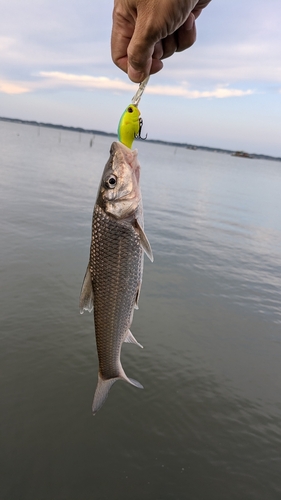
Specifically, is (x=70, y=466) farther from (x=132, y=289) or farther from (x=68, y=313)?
(x=68, y=313)

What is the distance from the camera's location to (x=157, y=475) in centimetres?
470

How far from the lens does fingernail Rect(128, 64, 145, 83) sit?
2.57 m

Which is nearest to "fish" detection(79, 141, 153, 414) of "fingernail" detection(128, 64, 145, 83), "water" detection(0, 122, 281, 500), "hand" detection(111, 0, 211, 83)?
"fingernail" detection(128, 64, 145, 83)

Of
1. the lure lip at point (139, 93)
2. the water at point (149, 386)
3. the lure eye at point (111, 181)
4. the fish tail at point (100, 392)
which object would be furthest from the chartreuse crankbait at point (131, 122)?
the water at point (149, 386)

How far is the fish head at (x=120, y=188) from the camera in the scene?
285cm

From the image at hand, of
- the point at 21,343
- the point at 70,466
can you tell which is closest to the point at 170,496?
the point at 70,466

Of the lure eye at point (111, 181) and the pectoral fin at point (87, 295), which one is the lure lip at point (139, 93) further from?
the pectoral fin at point (87, 295)

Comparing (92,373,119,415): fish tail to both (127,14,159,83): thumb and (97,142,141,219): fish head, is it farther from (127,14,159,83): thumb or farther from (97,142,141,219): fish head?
(127,14,159,83): thumb

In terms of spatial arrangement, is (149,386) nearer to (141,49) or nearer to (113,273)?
(113,273)

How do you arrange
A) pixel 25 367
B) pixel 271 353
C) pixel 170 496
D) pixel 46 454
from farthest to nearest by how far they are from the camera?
pixel 271 353
pixel 25 367
pixel 46 454
pixel 170 496

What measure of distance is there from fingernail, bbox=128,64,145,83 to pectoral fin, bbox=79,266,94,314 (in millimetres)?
1668

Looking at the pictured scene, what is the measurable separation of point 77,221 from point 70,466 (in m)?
12.8

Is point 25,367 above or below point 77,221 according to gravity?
below

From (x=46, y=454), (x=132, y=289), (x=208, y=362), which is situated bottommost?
(x=46, y=454)
